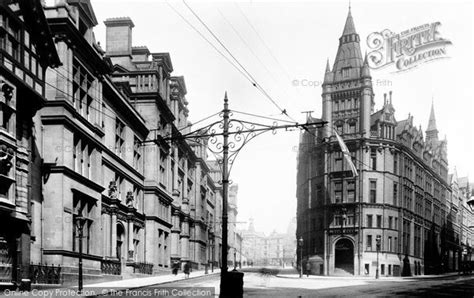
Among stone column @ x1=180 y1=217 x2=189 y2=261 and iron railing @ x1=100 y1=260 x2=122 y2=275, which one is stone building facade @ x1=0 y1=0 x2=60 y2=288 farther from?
stone column @ x1=180 y1=217 x2=189 y2=261

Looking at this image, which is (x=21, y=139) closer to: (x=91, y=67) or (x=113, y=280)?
(x=91, y=67)

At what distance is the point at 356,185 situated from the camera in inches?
2522

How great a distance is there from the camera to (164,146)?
161ft

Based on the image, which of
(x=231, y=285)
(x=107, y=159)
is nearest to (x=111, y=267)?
(x=107, y=159)

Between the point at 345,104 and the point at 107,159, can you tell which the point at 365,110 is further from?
the point at 107,159

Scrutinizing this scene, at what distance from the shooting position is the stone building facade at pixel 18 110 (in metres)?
20.5

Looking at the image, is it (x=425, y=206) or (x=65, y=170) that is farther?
(x=425, y=206)

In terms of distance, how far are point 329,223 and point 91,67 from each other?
4140 centimetres

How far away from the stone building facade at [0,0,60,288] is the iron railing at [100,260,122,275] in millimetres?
10448

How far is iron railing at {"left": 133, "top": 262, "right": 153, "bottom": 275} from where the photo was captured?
137ft

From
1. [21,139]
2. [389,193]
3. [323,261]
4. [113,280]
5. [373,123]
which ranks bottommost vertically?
[323,261]

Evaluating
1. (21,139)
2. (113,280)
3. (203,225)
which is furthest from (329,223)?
(21,139)

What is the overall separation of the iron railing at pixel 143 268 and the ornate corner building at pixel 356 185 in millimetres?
22438

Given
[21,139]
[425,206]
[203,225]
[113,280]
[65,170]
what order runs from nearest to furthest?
[21,139]
[65,170]
[113,280]
[203,225]
[425,206]
